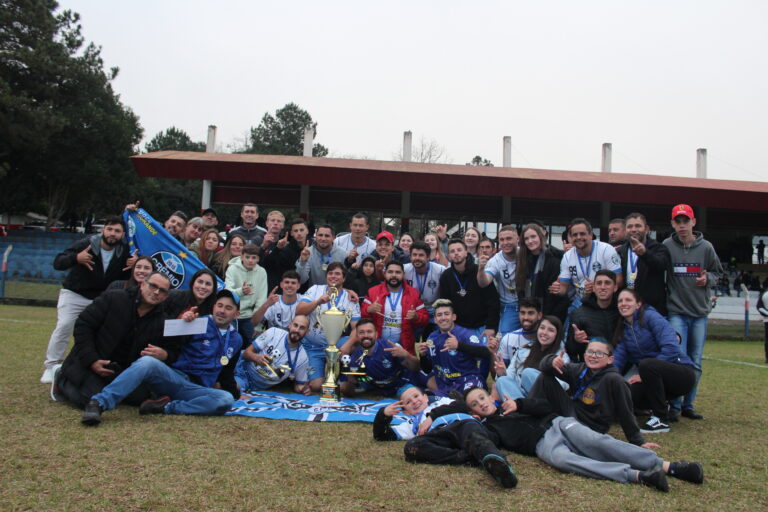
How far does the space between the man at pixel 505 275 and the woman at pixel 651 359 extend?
1.30m

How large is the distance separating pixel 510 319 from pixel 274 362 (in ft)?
9.05

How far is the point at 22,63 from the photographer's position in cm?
2722

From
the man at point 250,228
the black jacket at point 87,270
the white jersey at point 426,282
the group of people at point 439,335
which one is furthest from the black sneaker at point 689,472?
the man at point 250,228

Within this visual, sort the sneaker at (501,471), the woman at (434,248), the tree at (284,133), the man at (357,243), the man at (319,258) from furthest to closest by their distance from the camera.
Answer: the tree at (284,133) < the woman at (434,248) < the man at (357,243) < the man at (319,258) < the sneaker at (501,471)

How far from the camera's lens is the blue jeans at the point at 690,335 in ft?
18.5

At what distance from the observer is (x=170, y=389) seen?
16.2ft

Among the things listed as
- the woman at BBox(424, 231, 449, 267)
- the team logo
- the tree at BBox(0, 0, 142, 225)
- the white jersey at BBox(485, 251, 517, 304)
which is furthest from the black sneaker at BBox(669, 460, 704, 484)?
the tree at BBox(0, 0, 142, 225)

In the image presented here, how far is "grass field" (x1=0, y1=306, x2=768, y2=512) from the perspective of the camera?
9.70ft

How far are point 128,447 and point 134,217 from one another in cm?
378

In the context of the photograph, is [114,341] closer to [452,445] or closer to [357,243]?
[452,445]

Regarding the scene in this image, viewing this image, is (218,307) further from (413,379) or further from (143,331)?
(413,379)

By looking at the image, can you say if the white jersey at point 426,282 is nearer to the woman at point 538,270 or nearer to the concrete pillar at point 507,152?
the woman at point 538,270

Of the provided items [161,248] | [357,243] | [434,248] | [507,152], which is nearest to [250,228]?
[161,248]

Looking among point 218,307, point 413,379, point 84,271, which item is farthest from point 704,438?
point 84,271
